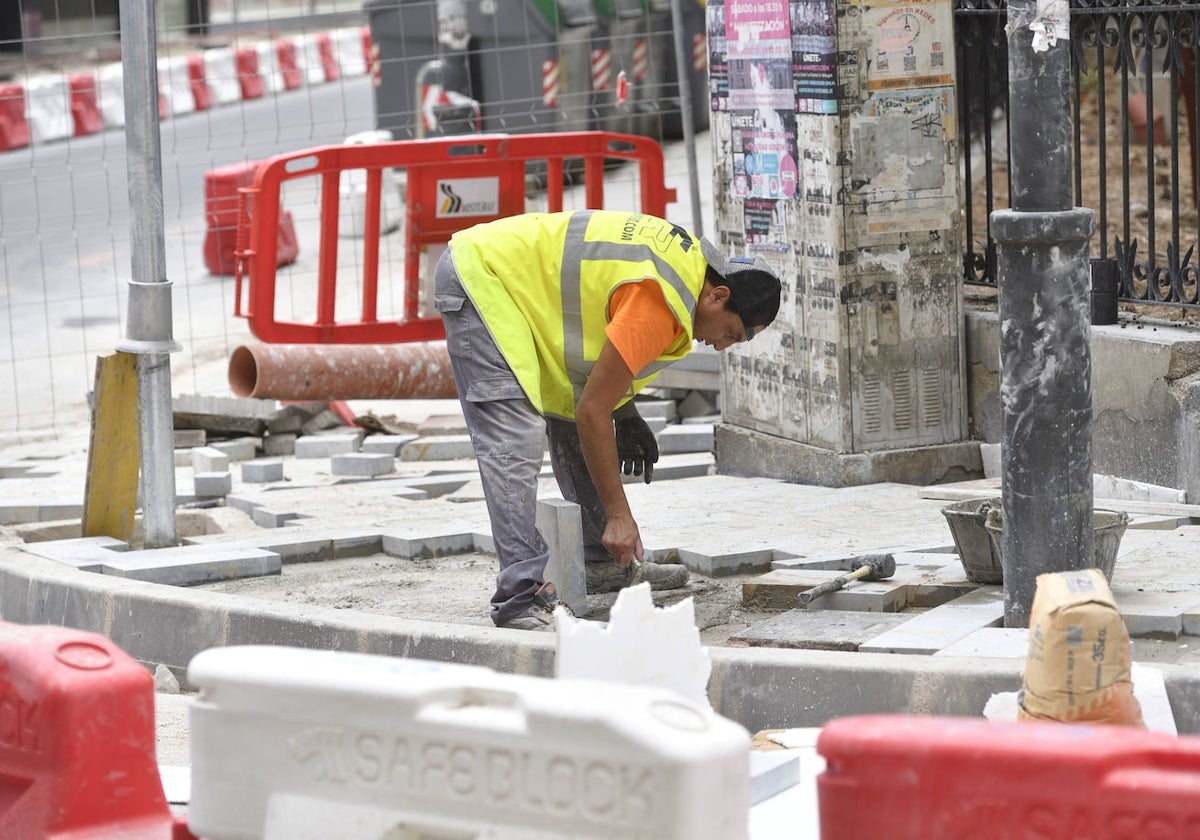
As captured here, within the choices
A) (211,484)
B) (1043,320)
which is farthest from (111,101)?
(1043,320)

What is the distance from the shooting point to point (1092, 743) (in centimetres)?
296

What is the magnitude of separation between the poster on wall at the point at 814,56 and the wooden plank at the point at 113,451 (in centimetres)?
269

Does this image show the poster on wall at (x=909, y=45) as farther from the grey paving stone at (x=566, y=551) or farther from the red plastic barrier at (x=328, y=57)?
the red plastic barrier at (x=328, y=57)

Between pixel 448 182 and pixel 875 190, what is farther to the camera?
pixel 448 182

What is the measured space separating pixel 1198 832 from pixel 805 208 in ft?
15.4

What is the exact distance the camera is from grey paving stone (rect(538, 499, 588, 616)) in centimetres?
547

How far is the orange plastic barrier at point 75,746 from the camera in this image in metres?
3.69

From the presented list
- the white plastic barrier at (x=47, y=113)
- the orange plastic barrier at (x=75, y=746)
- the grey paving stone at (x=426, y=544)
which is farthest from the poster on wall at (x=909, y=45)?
the white plastic barrier at (x=47, y=113)

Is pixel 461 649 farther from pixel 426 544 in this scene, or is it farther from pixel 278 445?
pixel 278 445

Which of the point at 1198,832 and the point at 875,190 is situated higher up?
the point at 875,190

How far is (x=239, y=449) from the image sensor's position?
9297 millimetres

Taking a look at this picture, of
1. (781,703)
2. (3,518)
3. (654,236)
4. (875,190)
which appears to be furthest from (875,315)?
(3,518)

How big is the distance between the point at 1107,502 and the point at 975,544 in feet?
2.66

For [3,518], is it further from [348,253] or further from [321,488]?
[348,253]
